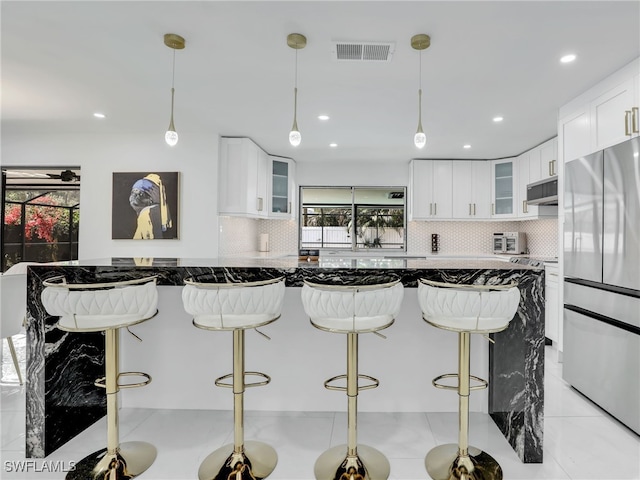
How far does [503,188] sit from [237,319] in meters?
4.66

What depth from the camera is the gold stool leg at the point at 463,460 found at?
5.43 feet

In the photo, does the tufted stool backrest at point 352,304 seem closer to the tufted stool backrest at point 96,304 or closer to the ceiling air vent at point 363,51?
the tufted stool backrest at point 96,304

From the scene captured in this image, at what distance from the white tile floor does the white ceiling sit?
238 cm

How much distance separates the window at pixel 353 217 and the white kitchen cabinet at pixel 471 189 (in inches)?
33.9

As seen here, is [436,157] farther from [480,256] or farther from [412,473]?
[412,473]

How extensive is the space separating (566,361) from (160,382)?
3.04 m

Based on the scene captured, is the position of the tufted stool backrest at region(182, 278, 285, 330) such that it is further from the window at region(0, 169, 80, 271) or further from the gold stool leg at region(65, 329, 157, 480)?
the window at region(0, 169, 80, 271)

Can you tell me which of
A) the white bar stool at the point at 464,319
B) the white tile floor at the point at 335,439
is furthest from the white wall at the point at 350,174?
the white bar stool at the point at 464,319

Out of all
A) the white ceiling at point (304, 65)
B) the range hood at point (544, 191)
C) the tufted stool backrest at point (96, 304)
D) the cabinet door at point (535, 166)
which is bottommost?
the tufted stool backrest at point (96, 304)

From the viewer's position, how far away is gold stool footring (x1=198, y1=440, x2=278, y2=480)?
166cm

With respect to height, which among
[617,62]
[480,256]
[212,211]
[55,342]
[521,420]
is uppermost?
[617,62]

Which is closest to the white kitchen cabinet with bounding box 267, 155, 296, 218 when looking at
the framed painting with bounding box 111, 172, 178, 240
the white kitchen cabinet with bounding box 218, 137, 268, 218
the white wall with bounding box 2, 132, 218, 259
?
the white kitchen cabinet with bounding box 218, 137, 268, 218

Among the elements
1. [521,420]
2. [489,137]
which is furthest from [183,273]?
[489,137]

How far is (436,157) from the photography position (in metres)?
5.02
